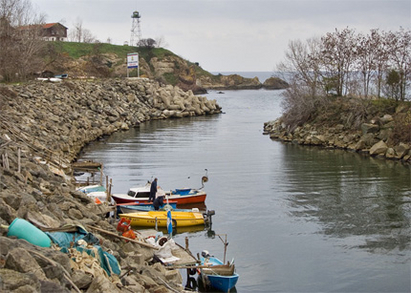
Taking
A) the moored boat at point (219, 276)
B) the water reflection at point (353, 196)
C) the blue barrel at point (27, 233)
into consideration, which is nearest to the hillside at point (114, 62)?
the water reflection at point (353, 196)

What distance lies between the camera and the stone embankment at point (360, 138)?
44844 mm

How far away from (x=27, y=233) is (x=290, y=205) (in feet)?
62.8

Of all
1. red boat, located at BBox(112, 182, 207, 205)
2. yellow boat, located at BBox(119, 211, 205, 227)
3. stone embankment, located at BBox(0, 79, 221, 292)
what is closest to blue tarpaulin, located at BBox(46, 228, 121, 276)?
stone embankment, located at BBox(0, 79, 221, 292)

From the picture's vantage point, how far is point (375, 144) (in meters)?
46.8

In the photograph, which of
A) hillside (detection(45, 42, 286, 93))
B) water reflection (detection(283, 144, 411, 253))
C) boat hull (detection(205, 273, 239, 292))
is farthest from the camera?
hillside (detection(45, 42, 286, 93))

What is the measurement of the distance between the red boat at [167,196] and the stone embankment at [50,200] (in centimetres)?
285

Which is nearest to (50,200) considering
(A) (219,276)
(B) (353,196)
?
(A) (219,276)

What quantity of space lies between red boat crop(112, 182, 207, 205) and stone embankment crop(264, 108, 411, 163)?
20378 millimetres

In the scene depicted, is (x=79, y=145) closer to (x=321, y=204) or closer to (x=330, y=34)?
(x=321, y=204)

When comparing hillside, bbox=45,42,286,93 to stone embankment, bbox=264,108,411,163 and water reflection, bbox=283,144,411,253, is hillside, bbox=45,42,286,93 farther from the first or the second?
water reflection, bbox=283,144,411,253

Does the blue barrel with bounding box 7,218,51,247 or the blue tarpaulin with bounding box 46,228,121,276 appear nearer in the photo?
the blue barrel with bounding box 7,218,51,247

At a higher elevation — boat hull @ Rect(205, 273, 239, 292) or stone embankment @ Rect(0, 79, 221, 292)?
stone embankment @ Rect(0, 79, 221, 292)

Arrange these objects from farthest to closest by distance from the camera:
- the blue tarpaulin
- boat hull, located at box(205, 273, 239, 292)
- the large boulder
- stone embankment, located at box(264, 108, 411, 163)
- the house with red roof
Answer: the house with red roof < the large boulder < stone embankment, located at box(264, 108, 411, 163) < boat hull, located at box(205, 273, 239, 292) < the blue tarpaulin

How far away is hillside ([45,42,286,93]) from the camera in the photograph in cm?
9931
